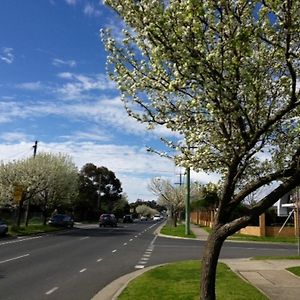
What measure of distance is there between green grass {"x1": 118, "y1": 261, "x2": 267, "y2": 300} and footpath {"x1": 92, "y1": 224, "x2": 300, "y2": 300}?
305mm

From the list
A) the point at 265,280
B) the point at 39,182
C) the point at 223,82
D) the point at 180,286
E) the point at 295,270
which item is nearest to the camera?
the point at 223,82

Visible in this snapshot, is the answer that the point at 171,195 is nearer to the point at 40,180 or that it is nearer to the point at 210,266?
the point at 40,180

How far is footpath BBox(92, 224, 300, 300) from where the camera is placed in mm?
11201

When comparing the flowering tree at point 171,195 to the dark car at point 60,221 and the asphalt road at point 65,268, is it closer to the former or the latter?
the dark car at point 60,221

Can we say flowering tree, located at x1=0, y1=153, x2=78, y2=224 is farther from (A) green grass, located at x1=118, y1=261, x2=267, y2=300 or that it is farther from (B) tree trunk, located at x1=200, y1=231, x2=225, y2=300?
(B) tree trunk, located at x1=200, y1=231, x2=225, y2=300

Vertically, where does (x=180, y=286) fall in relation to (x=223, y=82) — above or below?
below

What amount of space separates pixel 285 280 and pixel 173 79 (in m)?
8.72

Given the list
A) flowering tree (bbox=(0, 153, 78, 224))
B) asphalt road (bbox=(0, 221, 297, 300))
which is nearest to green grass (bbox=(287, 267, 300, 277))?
asphalt road (bbox=(0, 221, 297, 300))

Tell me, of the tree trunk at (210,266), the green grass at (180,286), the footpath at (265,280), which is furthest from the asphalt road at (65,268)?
the tree trunk at (210,266)

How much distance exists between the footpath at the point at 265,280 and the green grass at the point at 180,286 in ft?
1.00

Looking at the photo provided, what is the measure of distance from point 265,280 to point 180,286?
2947 millimetres

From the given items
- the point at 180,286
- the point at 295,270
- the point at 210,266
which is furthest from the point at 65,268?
the point at 210,266

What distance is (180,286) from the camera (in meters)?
11.8

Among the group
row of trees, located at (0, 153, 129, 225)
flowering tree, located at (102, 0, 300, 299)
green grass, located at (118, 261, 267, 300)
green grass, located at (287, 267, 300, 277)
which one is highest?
row of trees, located at (0, 153, 129, 225)
